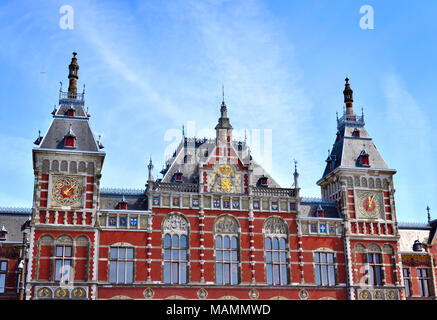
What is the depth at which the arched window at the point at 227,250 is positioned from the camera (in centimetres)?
3884

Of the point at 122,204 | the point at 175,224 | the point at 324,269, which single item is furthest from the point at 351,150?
the point at 122,204

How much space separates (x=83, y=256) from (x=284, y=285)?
15071 mm

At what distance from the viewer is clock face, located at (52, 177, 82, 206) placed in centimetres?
3728

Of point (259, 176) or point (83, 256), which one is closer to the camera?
point (83, 256)

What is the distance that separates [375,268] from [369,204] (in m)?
5.27

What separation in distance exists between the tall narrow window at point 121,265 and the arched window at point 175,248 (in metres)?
2.54

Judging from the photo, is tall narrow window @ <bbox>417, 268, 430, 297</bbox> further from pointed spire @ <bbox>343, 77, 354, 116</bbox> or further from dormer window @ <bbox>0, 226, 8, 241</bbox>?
dormer window @ <bbox>0, 226, 8, 241</bbox>

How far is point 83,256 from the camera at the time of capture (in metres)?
36.3

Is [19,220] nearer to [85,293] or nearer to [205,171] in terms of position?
[85,293]

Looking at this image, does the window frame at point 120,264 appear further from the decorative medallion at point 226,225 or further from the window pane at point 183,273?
the decorative medallion at point 226,225

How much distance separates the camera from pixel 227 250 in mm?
39344

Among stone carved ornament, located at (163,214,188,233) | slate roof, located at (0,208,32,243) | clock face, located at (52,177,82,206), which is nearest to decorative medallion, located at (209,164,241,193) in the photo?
stone carved ornament, located at (163,214,188,233)
